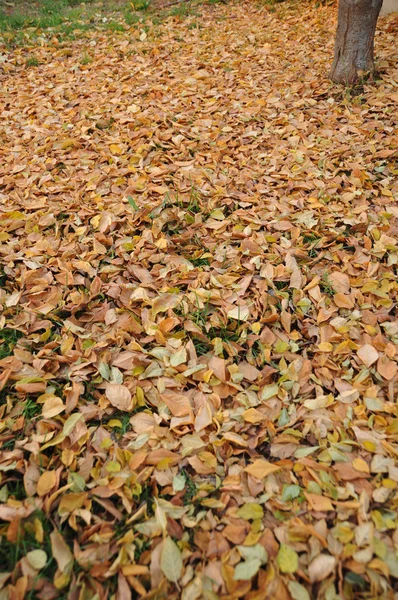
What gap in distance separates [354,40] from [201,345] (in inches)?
117

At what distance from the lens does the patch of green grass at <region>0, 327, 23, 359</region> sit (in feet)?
6.26

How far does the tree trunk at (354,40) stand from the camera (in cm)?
334

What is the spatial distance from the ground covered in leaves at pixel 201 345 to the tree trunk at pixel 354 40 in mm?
157

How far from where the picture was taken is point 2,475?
1.50m

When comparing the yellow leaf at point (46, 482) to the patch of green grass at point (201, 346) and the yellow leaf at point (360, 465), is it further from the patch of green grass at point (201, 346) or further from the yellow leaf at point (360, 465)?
the yellow leaf at point (360, 465)

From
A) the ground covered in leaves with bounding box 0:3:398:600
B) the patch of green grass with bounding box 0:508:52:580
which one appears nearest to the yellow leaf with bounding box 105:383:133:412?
the ground covered in leaves with bounding box 0:3:398:600

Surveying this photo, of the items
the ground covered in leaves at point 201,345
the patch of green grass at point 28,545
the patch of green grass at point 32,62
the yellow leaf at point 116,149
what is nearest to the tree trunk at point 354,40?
the ground covered in leaves at point 201,345

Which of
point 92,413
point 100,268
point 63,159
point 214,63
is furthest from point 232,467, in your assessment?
point 214,63

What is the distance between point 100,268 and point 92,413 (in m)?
0.85

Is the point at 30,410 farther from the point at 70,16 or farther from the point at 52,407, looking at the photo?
the point at 70,16

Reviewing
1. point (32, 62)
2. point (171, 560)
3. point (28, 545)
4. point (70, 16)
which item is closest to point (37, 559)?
point (28, 545)

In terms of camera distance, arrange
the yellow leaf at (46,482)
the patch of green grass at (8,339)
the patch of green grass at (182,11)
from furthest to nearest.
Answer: the patch of green grass at (182,11)
the patch of green grass at (8,339)
the yellow leaf at (46,482)

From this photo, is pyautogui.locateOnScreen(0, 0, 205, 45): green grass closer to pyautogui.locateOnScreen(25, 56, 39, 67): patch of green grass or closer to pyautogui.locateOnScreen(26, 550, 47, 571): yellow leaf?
pyautogui.locateOnScreen(25, 56, 39, 67): patch of green grass

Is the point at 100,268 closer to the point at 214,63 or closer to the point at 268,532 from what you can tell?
the point at 268,532
